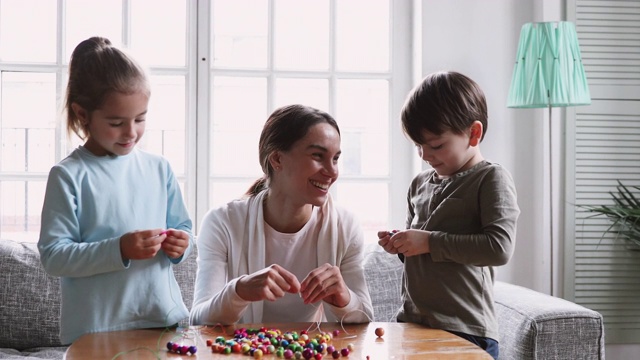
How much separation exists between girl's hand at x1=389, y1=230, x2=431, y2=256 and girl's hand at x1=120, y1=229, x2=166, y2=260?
0.56 meters

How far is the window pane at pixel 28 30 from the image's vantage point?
3428mm

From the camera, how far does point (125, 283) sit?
1.80 m

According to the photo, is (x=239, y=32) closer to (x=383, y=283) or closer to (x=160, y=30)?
(x=160, y=30)

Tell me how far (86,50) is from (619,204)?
101 inches

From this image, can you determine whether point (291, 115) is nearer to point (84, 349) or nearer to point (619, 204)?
point (84, 349)

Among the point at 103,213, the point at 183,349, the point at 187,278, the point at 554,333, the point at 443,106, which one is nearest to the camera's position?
the point at 183,349

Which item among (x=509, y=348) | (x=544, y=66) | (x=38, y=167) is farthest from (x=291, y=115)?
(x=38, y=167)

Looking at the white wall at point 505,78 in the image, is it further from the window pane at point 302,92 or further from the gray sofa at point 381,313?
the gray sofa at point 381,313

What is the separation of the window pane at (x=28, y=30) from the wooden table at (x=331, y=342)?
207 centimetres

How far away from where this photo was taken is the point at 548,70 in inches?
123

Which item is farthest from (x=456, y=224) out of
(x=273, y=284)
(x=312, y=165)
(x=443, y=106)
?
(x=273, y=284)

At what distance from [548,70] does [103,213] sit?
6.58ft

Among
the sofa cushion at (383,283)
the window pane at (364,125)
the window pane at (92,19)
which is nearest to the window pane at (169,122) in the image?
the window pane at (92,19)

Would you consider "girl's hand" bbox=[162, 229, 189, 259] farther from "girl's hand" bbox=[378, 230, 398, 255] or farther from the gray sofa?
the gray sofa
